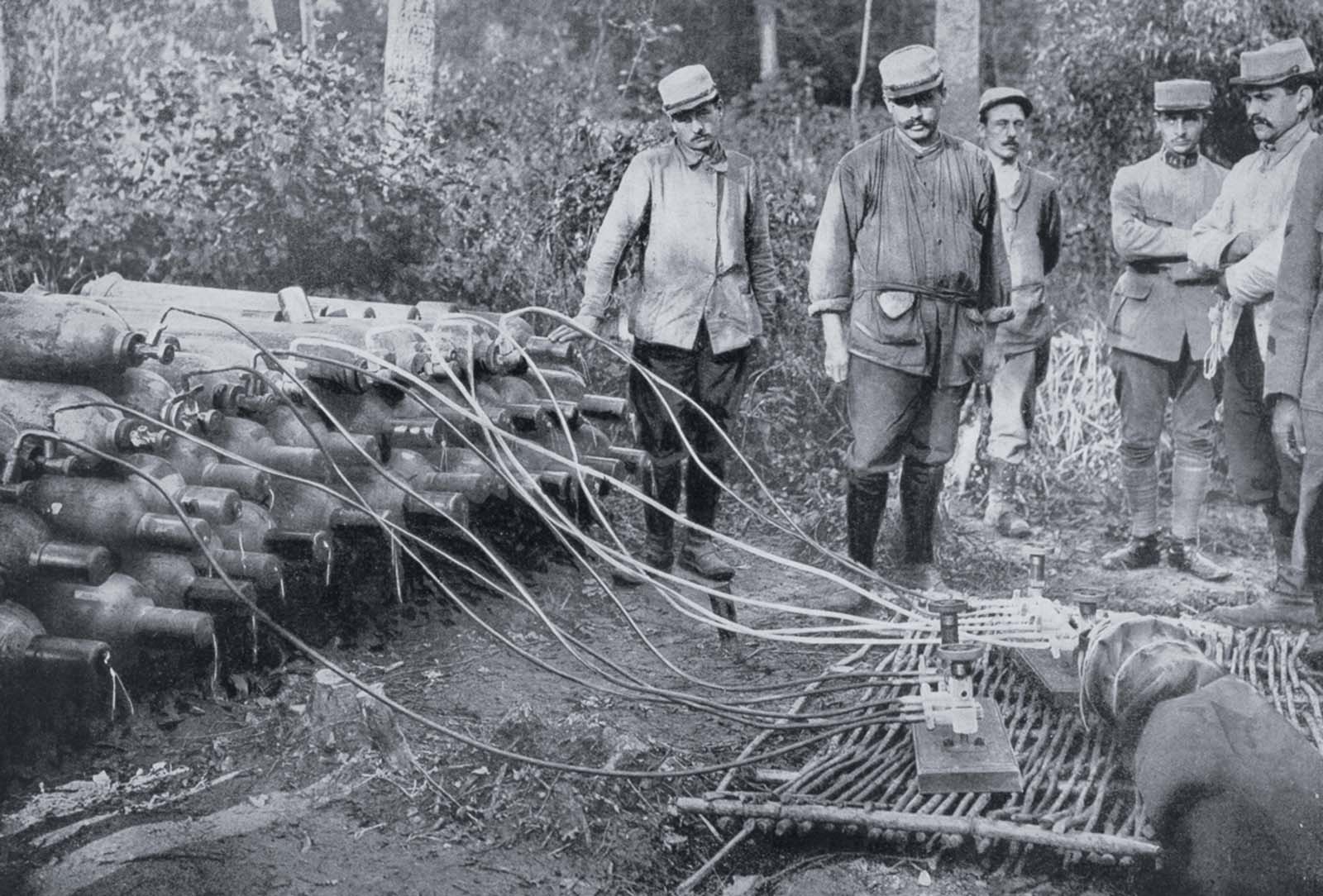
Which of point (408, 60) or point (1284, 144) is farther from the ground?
point (408, 60)

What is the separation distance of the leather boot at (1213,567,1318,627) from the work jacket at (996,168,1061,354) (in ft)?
5.87

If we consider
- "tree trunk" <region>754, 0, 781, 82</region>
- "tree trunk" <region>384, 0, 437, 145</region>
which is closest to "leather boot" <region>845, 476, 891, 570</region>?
"tree trunk" <region>384, 0, 437, 145</region>

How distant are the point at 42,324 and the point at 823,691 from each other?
2.61 meters

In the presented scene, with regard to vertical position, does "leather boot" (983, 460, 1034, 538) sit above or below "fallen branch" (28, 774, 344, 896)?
below

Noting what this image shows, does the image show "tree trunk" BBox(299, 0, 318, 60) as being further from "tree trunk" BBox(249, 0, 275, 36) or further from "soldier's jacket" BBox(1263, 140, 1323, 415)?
"soldier's jacket" BBox(1263, 140, 1323, 415)

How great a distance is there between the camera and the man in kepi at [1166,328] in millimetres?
6152

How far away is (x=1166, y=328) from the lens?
6.16 meters

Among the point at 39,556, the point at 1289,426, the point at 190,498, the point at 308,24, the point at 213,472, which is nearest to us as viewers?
the point at 39,556

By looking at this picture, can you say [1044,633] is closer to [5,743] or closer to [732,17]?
[5,743]

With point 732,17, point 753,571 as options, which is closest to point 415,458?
point 753,571

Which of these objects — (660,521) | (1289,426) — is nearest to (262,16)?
(660,521)

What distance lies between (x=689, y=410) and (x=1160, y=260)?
2400 millimetres

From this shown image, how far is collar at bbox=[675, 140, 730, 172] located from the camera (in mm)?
5543

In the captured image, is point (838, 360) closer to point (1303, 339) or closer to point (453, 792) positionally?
point (1303, 339)
